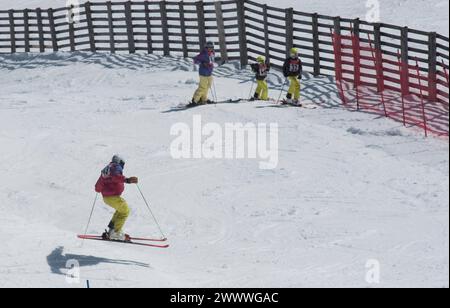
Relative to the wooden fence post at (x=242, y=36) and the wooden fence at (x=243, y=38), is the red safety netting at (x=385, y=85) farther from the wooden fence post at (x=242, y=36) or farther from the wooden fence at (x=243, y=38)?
the wooden fence post at (x=242, y=36)

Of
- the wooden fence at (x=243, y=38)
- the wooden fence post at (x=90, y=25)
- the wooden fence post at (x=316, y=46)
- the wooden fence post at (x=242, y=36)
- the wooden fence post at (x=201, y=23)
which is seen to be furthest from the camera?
the wooden fence post at (x=90, y=25)

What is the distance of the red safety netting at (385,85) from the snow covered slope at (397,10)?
5.92 m

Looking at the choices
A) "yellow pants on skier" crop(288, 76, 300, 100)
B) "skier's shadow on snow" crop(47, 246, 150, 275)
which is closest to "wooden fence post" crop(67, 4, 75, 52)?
"yellow pants on skier" crop(288, 76, 300, 100)

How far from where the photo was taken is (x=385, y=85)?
2173 centimetres

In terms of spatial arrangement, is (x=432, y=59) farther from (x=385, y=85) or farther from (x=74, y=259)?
(x=74, y=259)

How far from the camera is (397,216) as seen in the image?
14.5 metres

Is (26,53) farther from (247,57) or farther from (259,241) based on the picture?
(259,241)

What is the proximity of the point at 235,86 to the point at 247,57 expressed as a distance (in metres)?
2.38

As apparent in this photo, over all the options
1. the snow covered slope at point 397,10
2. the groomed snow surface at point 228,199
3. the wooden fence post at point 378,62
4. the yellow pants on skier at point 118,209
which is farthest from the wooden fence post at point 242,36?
the yellow pants on skier at point 118,209

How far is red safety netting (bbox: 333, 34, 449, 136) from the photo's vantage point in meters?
19.4

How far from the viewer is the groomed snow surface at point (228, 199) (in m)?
13.0

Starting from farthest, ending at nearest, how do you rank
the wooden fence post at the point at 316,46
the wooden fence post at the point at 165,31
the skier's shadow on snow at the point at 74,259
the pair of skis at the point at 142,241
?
the wooden fence post at the point at 165,31 < the wooden fence post at the point at 316,46 < the pair of skis at the point at 142,241 < the skier's shadow on snow at the point at 74,259

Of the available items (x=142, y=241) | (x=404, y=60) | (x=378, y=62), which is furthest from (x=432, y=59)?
(x=142, y=241)

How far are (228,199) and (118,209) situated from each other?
243 centimetres
